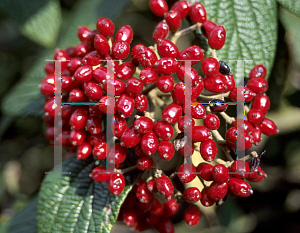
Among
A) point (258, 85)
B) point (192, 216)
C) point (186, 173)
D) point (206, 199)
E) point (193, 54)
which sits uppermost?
point (193, 54)

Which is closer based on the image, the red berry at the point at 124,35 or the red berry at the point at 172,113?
the red berry at the point at 172,113

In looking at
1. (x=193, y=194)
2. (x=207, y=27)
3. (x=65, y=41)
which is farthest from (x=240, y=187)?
(x=65, y=41)

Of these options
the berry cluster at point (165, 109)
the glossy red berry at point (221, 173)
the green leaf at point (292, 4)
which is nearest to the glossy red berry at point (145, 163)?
the berry cluster at point (165, 109)

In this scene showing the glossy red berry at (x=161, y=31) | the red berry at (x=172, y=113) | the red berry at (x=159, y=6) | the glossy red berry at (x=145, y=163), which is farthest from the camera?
the red berry at (x=159, y=6)

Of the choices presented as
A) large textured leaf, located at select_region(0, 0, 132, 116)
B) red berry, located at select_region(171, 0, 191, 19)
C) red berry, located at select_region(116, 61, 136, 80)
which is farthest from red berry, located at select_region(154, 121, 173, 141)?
large textured leaf, located at select_region(0, 0, 132, 116)

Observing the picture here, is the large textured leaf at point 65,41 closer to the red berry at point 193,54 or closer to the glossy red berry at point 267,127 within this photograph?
the red berry at point 193,54

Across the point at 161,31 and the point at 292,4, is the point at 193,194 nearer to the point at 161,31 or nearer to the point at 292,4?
the point at 161,31
